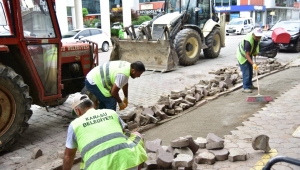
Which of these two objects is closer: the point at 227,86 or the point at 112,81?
the point at 112,81

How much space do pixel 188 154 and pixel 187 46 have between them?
817 centimetres

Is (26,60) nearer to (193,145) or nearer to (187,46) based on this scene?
(193,145)

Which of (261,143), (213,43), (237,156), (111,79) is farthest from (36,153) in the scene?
(213,43)

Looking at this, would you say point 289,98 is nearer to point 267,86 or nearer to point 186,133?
point 267,86

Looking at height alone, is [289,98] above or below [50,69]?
below

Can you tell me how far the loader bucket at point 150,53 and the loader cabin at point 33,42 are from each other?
5305mm

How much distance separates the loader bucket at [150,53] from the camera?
10305 millimetres

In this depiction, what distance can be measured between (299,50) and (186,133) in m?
12.4

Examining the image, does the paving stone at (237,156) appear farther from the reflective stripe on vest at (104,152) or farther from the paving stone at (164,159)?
the reflective stripe on vest at (104,152)

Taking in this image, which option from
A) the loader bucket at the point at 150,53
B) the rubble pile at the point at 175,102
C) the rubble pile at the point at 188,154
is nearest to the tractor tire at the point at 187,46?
the loader bucket at the point at 150,53

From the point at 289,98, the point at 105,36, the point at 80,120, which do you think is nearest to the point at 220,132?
the point at 289,98

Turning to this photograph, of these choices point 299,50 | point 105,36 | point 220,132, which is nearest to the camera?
point 220,132

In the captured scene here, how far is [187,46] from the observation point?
11656mm

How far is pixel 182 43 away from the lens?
11.1m
